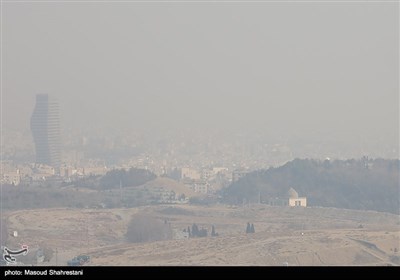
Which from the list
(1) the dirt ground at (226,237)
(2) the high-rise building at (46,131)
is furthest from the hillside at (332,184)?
(2) the high-rise building at (46,131)

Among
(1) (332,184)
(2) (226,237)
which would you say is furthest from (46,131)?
(2) (226,237)

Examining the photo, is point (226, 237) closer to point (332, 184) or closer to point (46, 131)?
point (332, 184)

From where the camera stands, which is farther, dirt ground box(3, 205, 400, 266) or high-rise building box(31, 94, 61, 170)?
high-rise building box(31, 94, 61, 170)

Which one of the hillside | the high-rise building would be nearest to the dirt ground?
the hillside

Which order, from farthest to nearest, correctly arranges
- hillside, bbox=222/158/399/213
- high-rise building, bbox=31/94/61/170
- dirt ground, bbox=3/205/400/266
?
high-rise building, bbox=31/94/61/170, hillside, bbox=222/158/399/213, dirt ground, bbox=3/205/400/266

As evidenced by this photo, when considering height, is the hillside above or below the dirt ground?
above

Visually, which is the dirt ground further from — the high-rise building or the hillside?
the high-rise building

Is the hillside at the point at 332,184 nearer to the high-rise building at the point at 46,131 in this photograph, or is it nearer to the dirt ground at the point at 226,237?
the dirt ground at the point at 226,237

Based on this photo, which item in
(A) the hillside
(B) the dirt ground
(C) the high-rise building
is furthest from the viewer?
(C) the high-rise building
